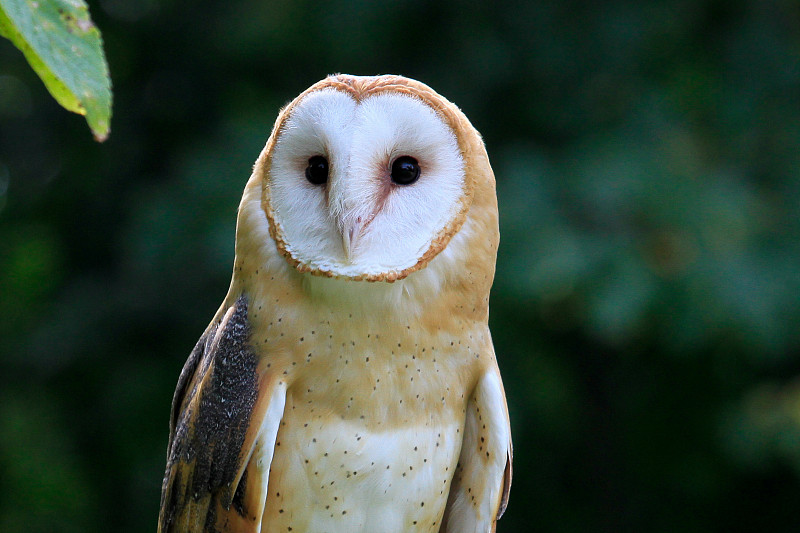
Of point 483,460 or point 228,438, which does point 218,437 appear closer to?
Result: point 228,438

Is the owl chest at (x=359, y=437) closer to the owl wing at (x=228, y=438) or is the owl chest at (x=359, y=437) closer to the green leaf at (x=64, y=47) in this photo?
the owl wing at (x=228, y=438)

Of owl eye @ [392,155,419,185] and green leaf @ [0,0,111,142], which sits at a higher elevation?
green leaf @ [0,0,111,142]

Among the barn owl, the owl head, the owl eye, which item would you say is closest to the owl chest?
the barn owl

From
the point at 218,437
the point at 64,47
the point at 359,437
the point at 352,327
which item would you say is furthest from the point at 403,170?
the point at 64,47

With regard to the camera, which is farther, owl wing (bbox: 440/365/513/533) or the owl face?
owl wing (bbox: 440/365/513/533)

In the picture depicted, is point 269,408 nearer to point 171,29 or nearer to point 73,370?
point 73,370

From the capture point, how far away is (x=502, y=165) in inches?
169

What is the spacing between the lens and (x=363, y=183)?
60.2 inches

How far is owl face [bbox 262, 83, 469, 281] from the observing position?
5.02 ft

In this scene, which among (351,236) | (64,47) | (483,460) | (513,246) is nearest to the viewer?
(64,47)

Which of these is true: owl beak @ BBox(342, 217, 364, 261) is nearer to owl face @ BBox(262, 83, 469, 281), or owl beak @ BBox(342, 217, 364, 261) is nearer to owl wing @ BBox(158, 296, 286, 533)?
owl face @ BBox(262, 83, 469, 281)

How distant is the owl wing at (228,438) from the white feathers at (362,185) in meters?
0.24

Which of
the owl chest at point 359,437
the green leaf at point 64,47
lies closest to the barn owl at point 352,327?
the owl chest at point 359,437

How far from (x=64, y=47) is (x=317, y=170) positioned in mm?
891
